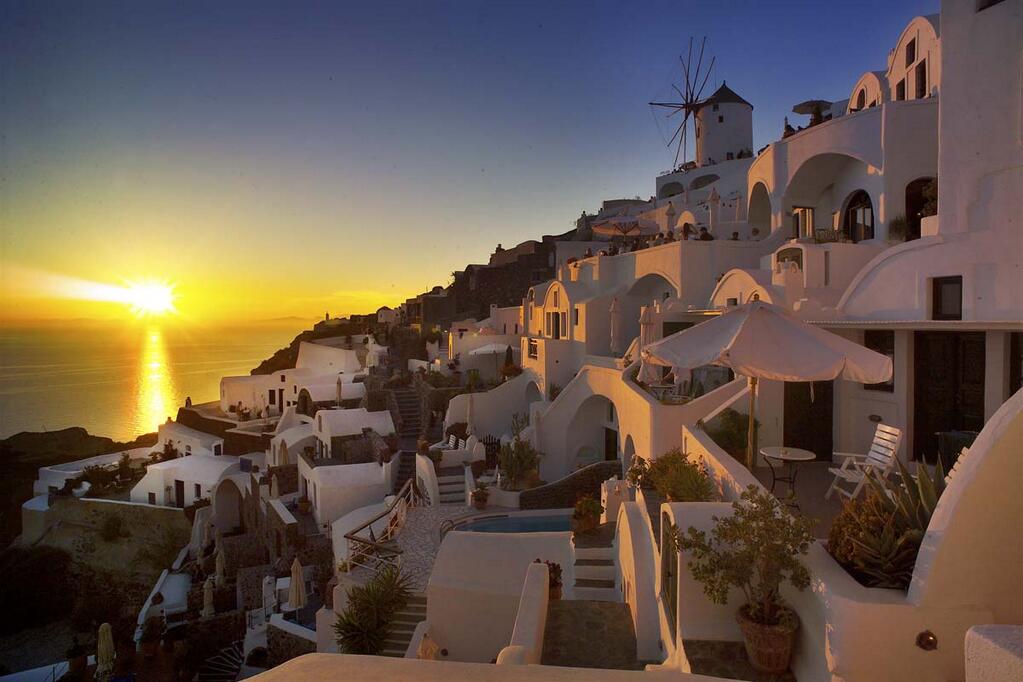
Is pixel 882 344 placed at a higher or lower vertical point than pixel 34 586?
higher

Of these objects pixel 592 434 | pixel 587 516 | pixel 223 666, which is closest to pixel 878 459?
pixel 587 516

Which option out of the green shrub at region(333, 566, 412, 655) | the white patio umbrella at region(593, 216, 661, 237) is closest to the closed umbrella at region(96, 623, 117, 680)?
the green shrub at region(333, 566, 412, 655)

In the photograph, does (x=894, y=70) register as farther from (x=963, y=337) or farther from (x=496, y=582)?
(x=496, y=582)

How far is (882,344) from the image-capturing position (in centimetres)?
1001

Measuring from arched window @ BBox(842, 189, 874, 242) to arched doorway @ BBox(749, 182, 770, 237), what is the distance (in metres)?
5.89

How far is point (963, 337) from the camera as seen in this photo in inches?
342

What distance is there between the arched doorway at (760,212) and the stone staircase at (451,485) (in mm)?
16525

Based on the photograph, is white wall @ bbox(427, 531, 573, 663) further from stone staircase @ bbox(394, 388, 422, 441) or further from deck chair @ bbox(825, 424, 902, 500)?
stone staircase @ bbox(394, 388, 422, 441)

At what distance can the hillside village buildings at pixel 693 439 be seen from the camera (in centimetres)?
333

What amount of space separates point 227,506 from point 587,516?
77.6 ft

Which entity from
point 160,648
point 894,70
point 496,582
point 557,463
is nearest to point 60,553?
point 160,648

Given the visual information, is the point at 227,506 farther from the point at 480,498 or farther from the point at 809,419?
the point at 809,419

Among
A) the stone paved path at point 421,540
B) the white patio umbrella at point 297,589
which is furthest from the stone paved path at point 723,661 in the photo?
the white patio umbrella at point 297,589

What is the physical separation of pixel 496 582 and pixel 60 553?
108ft
